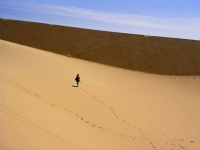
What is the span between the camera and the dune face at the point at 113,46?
99.9ft

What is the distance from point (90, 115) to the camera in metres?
11.5

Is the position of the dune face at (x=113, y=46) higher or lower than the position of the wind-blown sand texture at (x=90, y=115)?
higher

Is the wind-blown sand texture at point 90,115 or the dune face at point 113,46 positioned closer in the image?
the wind-blown sand texture at point 90,115

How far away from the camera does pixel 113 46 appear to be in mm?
32969

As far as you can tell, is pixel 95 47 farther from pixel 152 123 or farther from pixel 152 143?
pixel 152 143

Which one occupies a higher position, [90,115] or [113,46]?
[113,46]

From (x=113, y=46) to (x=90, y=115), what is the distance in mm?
22213

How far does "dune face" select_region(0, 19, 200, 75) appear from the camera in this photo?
30.5 meters

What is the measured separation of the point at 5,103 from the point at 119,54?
23.5 meters

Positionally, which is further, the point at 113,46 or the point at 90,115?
the point at 113,46

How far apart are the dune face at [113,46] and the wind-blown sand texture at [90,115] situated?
9.31 meters

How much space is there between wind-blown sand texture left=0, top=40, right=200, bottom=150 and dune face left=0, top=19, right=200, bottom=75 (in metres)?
9.31

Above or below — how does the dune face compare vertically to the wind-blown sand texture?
above

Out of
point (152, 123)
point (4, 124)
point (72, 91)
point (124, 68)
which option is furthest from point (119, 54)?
point (4, 124)
